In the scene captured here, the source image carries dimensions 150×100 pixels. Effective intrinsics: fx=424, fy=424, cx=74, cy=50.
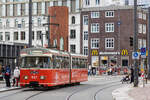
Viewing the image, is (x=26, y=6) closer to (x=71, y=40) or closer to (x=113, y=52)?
(x=71, y=40)

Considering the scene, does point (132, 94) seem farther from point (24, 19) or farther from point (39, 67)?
point (24, 19)

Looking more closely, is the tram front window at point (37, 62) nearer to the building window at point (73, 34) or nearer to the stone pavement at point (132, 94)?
the stone pavement at point (132, 94)

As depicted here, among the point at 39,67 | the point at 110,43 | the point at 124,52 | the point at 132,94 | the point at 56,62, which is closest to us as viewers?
the point at 132,94

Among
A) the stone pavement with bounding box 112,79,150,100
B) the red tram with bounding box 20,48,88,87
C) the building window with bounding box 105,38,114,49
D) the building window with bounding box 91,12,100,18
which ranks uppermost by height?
the building window with bounding box 91,12,100,18

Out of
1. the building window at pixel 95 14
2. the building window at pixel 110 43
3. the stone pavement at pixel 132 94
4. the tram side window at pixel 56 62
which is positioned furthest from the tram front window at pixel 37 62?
the building window at pixel 95 14

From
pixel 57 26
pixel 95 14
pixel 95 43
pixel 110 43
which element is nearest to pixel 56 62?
pixel 57 26

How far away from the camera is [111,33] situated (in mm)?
79625

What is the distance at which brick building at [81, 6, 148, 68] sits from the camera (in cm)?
7800

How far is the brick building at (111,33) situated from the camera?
78000mm

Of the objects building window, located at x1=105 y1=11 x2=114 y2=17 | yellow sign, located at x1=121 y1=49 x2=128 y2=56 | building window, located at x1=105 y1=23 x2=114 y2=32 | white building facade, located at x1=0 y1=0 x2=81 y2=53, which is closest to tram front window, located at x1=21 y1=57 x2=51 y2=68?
yellow sign, located at x1=121 y1=49 x2=128 y2=56

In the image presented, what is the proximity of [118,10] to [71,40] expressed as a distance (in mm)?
12081

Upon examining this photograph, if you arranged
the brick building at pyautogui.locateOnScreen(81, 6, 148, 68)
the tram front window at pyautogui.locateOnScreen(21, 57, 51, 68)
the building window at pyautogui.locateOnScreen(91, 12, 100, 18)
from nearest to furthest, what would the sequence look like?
the tram front window at pyautogui.locateOnScreen(21, 57, 51, 68)
the brick building at pyautogui.locateOnScreen(81, 6, 148, 68)
the building window at pyautogui.locateOnScreen(91, 12, 100, 18)

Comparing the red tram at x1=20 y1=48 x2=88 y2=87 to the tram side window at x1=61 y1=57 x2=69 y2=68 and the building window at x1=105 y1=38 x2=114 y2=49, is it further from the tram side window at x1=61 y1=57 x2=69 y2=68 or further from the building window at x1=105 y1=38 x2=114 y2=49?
the building window at x1=105 y1=38 x2=114 y2=49

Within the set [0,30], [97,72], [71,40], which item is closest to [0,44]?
[97,72]
